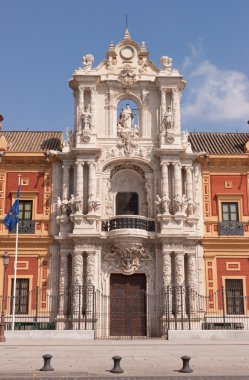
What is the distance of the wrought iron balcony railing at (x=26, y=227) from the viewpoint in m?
30.1

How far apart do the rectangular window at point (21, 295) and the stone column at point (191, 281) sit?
30.2ft

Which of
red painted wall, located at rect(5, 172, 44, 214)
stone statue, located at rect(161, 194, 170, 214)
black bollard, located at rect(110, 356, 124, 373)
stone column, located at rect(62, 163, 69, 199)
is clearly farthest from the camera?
red painted wall, located at rect(5, 172, 44, 214)

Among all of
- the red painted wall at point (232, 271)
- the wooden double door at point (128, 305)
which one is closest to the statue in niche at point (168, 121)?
the red painted wall at point (232, 271)

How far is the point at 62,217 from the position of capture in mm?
29609

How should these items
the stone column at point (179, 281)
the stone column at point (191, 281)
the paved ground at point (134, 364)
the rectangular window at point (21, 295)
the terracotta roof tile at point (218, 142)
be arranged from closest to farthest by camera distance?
the paved ground at point (134, 364) → the stone column at point (179, 281) → the stone column at point (191, 281) → the rectangular window at point (21, 295) → the terracotta roof tile at point (218, 142)

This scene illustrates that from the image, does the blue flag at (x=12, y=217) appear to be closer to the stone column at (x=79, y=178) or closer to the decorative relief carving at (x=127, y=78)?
the stone column at (x=79, y=178)

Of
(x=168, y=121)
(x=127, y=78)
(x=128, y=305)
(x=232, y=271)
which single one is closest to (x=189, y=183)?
(x=168, y=121)

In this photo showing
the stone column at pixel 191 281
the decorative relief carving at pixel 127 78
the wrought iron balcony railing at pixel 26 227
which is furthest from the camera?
the decorative relief carving at pixel 127 78

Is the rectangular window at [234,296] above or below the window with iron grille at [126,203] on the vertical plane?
below

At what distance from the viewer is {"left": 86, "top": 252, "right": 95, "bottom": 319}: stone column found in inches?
1089

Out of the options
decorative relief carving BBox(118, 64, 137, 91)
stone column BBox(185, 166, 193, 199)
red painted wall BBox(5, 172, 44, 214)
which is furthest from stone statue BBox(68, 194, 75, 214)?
decorative relief carving BBox(118, 64, 137, 91)

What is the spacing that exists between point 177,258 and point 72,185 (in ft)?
25.3

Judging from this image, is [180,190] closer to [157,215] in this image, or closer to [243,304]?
[157,215]

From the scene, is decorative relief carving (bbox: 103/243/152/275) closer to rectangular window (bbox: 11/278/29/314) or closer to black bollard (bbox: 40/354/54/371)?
rectangular window (bbox: 11/278/29/314)
